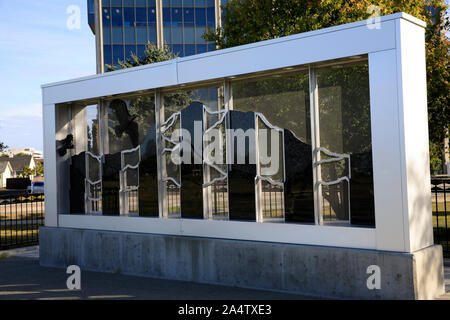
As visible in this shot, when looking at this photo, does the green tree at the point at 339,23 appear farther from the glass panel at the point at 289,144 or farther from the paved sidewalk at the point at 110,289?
the paved sidewalk at the point at 110,289

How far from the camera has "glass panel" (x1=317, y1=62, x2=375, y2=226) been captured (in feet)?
22.0

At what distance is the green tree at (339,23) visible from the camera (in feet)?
39.6

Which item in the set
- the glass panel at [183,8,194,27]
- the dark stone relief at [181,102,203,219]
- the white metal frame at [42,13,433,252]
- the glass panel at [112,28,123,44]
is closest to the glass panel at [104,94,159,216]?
the dark stone relief at [181,102,203,219]

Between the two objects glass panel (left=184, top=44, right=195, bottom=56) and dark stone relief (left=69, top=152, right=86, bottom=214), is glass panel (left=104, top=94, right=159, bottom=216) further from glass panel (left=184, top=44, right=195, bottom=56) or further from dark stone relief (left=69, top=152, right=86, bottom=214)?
glass panel (left=184, top=44, right=195, bottom=56)

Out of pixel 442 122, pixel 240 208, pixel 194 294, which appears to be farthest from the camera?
pixel 442 122

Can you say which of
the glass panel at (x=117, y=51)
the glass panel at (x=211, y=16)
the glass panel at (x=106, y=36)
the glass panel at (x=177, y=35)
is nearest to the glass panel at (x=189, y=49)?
the glass panel at (x=177, y=35)

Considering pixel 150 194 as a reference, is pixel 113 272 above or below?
below

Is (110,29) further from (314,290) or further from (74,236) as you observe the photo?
(314,290)

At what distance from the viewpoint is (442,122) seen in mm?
12438

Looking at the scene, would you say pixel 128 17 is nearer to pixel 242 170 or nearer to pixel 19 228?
pixel 19 228
